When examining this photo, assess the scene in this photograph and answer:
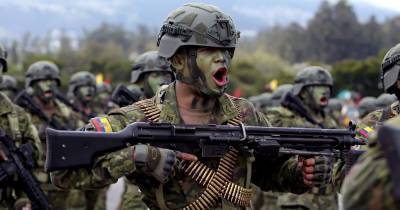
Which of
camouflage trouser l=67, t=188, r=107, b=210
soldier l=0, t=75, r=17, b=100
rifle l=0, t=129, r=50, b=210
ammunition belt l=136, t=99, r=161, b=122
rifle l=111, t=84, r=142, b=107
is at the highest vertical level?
soldier l=0, t=75, r=17, b=100

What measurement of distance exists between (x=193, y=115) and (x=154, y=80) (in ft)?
14.6

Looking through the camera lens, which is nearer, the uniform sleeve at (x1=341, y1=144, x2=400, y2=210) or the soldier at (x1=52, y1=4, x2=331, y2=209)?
the uniform sleeve at (x1=341, y1=144, x2=400, y2=210)

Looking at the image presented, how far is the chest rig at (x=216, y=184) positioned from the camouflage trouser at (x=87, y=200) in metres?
6.50

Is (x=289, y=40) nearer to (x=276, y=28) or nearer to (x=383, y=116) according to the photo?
(x=276, y=28)

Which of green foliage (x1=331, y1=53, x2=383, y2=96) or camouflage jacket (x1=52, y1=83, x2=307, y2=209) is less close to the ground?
green foliage (x1=331, y1=53, x2=383, y2=96)

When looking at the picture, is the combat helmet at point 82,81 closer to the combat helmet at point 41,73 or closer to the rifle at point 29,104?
the combat helmet at point 41,73

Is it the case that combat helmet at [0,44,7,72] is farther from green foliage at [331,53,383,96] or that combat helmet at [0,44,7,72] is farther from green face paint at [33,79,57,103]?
green foliage at [331,53,383,96]

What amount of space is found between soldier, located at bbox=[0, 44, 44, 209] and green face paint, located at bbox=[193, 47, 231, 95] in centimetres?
331

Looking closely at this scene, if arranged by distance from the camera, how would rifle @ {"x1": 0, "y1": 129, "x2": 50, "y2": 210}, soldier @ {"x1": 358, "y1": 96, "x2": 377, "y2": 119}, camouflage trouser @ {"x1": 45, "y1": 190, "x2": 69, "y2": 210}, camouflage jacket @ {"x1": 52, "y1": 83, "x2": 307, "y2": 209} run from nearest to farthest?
camouflage jacket @ {"x1": 52, "y1": 83, "x2": 307, "y2": 209}
rifle @ {"x1": 0, "y1": 129, "x2": 50, "y2": 210}
camouflage trouser @ {"x1": 45, "y1": 190, "x2": 69, "y2": 210}
soldier @ {"x1": 358, "y1": 96, "x2": 377, "y2": 119}

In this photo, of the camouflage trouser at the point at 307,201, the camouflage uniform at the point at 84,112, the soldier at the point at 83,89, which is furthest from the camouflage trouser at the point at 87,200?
the camouflage trouser at the point at 307,201

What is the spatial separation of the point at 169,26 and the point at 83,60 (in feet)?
205

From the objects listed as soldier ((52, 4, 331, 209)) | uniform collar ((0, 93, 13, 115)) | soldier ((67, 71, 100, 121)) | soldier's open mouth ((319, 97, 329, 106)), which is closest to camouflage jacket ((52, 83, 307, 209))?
soldier ((52, 4, 331, 209))

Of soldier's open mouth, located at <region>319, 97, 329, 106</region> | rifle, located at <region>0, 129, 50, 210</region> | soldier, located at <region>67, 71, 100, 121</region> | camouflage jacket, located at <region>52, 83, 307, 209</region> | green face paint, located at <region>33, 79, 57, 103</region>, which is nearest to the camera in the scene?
camouflage jacket, located at <region>52, 83, 307, 209</region>

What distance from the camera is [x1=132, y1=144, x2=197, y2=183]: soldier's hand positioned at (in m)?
4.14
